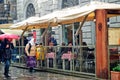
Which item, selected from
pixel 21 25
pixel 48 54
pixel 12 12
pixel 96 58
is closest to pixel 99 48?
pixel 96 58

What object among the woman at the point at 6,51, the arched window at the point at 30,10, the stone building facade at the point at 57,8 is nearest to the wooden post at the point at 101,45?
the woman at the point at 6,51

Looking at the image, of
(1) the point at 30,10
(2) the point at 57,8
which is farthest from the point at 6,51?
(1) the point at 30,10

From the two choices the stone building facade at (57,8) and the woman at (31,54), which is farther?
the stone building facade at (57,8)

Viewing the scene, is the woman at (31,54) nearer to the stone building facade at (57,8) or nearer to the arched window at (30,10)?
the stone building facade at (57,8)

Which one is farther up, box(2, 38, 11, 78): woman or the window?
the window

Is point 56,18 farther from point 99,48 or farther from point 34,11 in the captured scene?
point 34,11

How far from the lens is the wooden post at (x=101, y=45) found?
Result: 15445 millimetres

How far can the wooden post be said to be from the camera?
50.7ft

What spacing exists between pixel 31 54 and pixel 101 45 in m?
5.78

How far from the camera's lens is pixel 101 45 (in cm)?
1562

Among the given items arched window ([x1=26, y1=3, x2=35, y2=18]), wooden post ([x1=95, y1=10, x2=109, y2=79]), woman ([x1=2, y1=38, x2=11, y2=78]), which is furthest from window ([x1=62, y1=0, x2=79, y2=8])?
wooden post ([x1=95, y1=10, x2=109, y2=79])

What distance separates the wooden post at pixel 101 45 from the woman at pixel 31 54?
5.39 m

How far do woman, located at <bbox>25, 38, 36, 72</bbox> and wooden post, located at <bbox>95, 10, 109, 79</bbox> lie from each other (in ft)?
17.7

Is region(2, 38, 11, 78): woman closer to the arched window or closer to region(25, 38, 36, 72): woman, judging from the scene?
region(25, 38, 36, 72): woman
